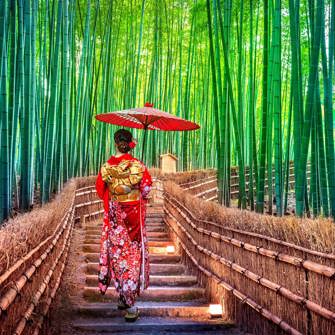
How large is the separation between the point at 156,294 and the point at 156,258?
3.37ft

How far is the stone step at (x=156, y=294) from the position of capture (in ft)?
12.1

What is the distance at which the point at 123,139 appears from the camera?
10.7 feet

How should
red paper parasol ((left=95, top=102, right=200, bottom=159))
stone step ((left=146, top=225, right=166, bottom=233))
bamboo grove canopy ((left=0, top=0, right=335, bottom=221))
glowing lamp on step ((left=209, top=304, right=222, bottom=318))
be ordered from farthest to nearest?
stone step ((left=146, top=225, right=166, bottom=233)), red paper parasol ((left=95, top=102, right=200, bottom=159)), bamboo grove canopy ((left=0, top=0, right=335, bottom=221)), glowing lamp on step ((left=209, top=304, right=222, bottom=318))

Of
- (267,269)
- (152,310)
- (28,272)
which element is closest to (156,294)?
(152,310)

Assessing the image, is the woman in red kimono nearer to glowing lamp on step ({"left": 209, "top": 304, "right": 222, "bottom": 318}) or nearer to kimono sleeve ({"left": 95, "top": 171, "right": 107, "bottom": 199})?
kimono sleeve ({"left": 95, "top": 171, "right": 107, "bottom": 199})

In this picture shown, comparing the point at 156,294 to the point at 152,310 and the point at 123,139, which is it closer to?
the point at 152,310

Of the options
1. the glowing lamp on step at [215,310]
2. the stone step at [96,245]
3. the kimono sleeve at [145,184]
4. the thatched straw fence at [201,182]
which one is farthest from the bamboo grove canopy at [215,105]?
the thatched straw fence at [201,182]

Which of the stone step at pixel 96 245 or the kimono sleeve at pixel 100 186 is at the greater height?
the kimono sleeve at pixel 100 186

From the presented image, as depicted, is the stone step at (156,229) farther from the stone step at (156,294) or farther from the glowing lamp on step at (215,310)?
Result: the glowing lamp on step at (215,310)

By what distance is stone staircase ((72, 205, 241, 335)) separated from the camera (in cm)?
303

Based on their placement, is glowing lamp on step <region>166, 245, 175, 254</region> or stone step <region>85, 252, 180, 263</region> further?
glowing lamp on step <region>166, 245, 175, 254</region>

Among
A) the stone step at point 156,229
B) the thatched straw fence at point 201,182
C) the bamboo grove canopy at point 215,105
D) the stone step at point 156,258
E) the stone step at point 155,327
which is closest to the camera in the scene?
the stone step at point 155,327

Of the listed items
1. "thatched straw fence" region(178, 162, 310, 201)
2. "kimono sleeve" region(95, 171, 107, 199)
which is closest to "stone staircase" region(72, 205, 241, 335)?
"kimono sleeve" region(95, 171, 107, 199)

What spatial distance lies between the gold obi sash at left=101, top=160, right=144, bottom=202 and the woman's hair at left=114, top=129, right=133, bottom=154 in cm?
8
